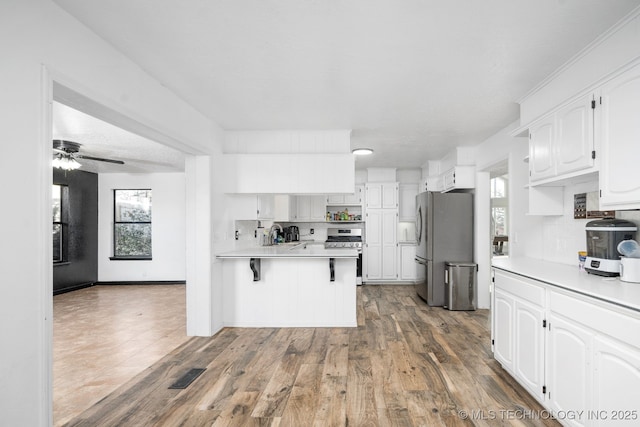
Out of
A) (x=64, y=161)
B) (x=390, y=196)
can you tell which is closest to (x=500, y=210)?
(x=390, y=196)

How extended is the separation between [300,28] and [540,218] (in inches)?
121

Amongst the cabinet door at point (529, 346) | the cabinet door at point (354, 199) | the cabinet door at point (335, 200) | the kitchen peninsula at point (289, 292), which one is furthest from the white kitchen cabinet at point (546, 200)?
the cabinet door at point (335, 200)

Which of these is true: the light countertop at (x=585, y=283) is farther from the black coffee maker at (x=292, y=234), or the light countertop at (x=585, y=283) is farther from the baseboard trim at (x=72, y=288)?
the baseboard trim at (x=72, y=288)

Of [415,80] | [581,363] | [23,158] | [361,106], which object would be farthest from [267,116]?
[581,363]

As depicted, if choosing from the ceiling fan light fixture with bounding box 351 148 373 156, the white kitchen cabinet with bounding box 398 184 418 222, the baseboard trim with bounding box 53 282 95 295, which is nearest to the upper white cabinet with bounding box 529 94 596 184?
the ceiling fan light fixture with bounding box 351 148 373 156

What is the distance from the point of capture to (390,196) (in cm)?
768

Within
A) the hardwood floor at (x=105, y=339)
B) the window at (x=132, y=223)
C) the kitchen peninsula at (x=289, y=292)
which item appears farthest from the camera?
the window at (x=132, y=223)

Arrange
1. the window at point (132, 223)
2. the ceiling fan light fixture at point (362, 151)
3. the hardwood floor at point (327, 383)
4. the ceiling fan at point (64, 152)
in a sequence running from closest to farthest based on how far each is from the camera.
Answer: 1. the hardwood floor at point (327, 383)
2. the ceiling fan at point (64, 152)
3. the ceiling fan light fixture at point (362, 151)
4. the window at point (132, 223)

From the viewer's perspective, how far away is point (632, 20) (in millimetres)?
2041

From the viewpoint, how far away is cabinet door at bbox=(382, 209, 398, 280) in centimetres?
761

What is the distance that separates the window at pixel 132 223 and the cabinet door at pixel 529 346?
7172mm

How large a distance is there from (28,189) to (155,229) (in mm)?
6242

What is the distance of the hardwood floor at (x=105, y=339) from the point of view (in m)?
2.85

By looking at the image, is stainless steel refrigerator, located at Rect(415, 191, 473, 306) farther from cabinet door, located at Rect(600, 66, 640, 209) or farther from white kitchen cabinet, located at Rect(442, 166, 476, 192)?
cabinet door, located at Rect(600, 66, 640, 209)
